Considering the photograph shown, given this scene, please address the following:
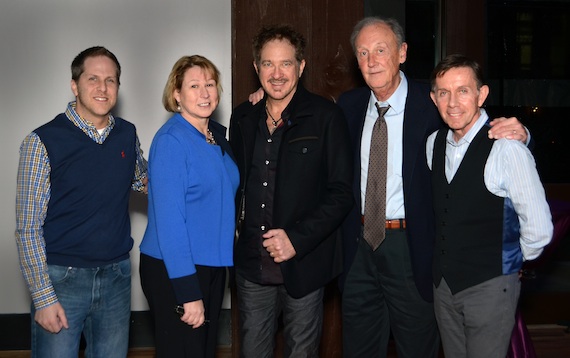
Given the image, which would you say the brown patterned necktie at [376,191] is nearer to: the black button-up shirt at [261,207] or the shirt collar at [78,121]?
the black button-up shirt at [261,207]

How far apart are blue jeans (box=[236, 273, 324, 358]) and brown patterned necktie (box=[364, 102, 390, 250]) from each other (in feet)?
1.12

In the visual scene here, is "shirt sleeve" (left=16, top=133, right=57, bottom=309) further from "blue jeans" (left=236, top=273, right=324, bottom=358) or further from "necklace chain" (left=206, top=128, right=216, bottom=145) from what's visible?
"blue jeans" (left=236, top=273, right=324, bottom=358)

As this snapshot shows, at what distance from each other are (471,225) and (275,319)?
0.98 m

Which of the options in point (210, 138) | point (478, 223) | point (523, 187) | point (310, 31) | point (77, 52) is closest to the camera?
point (523, 187)

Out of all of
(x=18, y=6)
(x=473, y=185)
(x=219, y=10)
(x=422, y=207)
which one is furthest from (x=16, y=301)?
(x=473, y=185)

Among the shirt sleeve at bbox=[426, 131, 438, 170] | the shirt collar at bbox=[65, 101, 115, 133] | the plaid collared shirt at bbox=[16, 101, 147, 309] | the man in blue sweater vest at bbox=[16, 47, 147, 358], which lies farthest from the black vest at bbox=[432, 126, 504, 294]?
the plaid collared shirt at bbox=[16, 101, 147, 309]

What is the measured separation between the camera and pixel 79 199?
98.7 inches

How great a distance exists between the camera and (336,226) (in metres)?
2.76

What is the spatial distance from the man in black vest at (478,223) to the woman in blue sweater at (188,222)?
2.90 feet

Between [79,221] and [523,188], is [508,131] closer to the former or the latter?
[523,188]

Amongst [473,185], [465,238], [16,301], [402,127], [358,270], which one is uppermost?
[402,127]

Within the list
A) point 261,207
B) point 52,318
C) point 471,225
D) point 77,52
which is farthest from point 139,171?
point 77,52

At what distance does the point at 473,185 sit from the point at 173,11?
8.69 ft

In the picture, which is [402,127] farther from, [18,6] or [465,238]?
[18,6]
